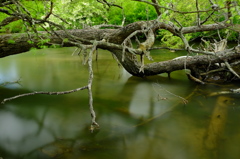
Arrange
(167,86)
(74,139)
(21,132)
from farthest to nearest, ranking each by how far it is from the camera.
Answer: (167,86)
(21,132)
(74,139)

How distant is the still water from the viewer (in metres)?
4.77

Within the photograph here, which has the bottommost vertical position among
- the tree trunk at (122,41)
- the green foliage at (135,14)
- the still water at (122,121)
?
the still water at (122,121)

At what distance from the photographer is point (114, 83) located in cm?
1005

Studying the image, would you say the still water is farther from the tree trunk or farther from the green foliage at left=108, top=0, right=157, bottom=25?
the green foliage at left=108, top=0, right=157, bottom=25

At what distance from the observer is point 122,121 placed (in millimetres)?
6242

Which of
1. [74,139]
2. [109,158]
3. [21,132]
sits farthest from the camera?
[21,132]

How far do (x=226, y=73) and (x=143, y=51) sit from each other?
4.91 meters

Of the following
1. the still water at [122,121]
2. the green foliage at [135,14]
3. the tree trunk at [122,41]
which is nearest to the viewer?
the still water at [122,121]

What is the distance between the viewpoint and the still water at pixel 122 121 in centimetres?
477

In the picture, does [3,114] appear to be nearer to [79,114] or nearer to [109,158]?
[79,114]

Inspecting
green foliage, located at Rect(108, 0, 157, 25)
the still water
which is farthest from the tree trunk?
green foliage, located at Rect(108, 0, 157, 25)

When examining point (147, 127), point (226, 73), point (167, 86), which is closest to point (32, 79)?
point (167, 86)

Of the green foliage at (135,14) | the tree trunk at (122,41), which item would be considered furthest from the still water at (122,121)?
the green foliage at (135,14)

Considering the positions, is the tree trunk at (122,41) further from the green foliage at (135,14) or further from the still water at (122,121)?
the green foliage at (135,14)
